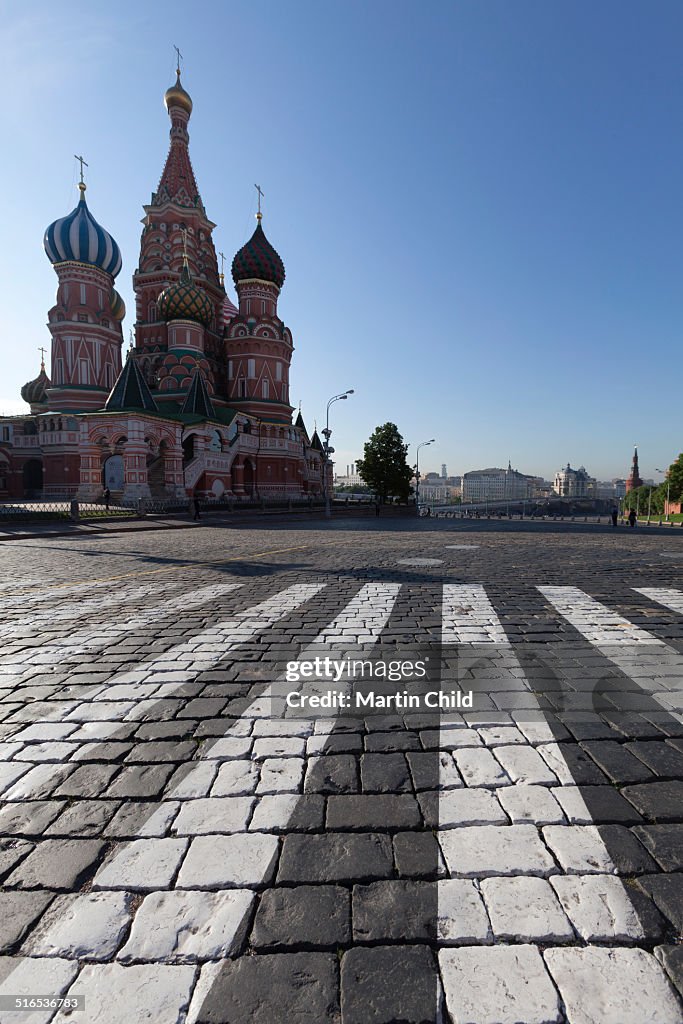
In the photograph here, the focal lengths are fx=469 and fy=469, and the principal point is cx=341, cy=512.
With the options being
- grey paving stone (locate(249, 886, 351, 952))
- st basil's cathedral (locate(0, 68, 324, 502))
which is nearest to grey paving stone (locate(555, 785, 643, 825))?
grey paving stone (locate(249, 886, 351, 952))

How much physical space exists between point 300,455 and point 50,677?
161ft

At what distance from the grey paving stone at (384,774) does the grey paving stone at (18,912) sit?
1435 millimetres

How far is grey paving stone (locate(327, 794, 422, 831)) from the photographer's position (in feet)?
7.23

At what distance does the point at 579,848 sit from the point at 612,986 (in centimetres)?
59

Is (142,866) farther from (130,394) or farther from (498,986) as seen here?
(130,394)

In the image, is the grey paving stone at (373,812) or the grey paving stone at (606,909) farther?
the grey paving stone at (373,812)

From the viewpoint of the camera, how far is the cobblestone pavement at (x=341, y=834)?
4.91 feet

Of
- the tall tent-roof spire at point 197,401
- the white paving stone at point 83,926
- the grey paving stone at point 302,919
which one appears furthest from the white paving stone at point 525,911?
the tall tent-roof spire at point 197,401

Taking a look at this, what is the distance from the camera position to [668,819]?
7.36 feet

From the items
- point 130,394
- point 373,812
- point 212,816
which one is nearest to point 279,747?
point 212,816

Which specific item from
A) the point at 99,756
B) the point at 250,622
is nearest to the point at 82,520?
the point at 250,622

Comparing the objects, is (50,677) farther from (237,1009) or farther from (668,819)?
(668,819)

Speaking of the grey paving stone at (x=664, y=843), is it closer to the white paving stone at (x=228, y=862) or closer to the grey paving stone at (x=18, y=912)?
the white paving stone at (x=228, y=862)

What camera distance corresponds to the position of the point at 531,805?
91.0 inches
